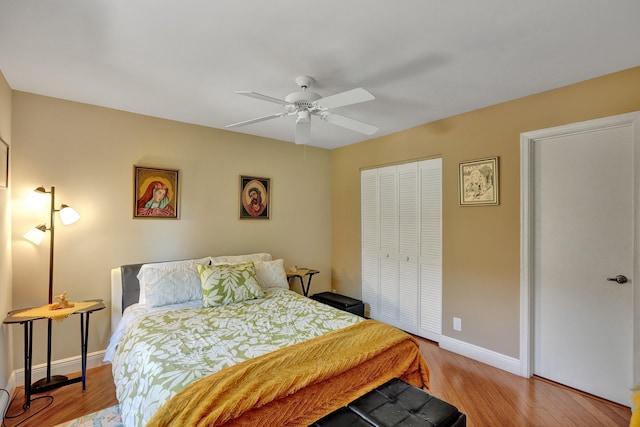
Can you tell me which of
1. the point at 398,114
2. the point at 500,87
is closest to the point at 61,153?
the point at 398,114

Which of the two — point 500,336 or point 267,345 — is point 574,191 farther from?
point 267,345

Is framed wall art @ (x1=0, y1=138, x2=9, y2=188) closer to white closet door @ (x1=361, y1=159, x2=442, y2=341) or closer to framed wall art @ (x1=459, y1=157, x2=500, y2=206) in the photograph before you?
white closet door @ (x1=361, y1=159, x2=442, y2=341)

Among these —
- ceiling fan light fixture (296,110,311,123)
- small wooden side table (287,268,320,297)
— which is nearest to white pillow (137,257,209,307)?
small wooden side table (287,268,320,297)

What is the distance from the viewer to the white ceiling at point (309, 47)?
1.54m

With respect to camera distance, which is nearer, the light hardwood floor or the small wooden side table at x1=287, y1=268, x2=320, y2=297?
the light hardwood floor

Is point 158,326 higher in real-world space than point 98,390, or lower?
higher

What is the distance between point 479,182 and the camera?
2.95 meters

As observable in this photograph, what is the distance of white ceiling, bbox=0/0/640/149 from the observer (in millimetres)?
1543

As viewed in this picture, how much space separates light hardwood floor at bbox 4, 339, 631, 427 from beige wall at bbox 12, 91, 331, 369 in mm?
507

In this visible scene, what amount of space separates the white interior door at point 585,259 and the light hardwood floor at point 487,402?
0.18 meters

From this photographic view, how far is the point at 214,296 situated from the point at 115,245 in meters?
1.15

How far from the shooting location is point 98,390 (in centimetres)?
242

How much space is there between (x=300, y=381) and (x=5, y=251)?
246 centimetres

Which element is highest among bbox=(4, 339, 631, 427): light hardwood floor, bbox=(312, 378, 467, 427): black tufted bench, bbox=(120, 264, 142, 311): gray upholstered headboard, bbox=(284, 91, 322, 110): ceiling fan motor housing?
bbox=(284, 91, 322, 110): ceiling fan motor housing
